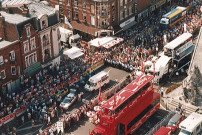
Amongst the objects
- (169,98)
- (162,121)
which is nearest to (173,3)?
(169,98)

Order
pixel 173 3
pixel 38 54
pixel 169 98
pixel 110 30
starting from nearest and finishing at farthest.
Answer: pixel 169 98 < pixel 38 54 < pixel 110 30 < pixel 173 3

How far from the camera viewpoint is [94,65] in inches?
2938

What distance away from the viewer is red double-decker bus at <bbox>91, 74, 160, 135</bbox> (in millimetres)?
51219

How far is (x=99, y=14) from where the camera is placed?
8400 cm

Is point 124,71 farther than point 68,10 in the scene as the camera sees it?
No

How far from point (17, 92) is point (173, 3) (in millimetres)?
58201

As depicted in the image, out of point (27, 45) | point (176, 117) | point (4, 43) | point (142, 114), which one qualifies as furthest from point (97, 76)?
point (176, 117)

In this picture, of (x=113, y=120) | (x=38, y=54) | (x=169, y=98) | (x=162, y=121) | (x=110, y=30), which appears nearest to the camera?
(x=113, y=120)

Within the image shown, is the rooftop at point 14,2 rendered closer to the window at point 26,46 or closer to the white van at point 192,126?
the window at point 26,46

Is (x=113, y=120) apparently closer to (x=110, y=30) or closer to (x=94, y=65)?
(x=94, y=65)

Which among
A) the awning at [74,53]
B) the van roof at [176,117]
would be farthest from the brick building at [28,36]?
the van roof at [176,117]

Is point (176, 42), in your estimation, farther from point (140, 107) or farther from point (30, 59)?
point (30, 59)

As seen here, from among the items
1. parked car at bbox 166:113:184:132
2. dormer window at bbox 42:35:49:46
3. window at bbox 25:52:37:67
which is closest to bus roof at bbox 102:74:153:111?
parked car at bbox 166:113:184:132

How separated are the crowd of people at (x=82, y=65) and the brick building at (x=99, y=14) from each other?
2974 millimetres
